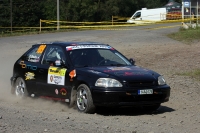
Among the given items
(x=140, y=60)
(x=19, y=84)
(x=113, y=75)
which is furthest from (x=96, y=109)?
(x=140, y=60)

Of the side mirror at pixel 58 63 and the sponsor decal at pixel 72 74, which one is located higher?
the side mirror at pixel 58 63

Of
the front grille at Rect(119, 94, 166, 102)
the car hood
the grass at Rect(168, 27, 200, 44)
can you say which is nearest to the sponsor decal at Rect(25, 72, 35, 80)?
the car hood

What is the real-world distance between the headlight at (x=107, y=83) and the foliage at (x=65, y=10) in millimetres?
55184

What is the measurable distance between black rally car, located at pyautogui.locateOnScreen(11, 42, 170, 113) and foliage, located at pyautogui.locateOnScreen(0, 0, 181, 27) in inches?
2087

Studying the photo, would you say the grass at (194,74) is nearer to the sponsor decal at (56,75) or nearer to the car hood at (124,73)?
the car hood at (124,73)

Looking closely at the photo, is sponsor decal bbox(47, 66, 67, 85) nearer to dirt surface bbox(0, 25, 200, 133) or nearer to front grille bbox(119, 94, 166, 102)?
dirt surface bbox(0, 25, 200, 133)

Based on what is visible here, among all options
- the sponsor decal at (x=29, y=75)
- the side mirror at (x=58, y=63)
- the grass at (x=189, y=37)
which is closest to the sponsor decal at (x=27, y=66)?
the sponsor decal at (x=29, y=75)

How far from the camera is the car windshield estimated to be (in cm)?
1097

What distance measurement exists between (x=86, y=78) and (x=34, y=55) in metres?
2.33

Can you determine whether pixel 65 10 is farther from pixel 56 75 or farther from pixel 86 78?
pixel 86 78

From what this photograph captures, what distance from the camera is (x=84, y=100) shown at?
403 inches

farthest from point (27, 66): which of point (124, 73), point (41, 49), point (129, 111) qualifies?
point (124, 73)

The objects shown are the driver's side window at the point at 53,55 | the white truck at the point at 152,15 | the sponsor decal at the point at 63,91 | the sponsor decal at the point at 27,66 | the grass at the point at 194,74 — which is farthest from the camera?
the white truck at the point at 152,15

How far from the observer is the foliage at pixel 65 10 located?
2640 inches
